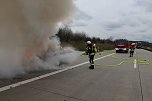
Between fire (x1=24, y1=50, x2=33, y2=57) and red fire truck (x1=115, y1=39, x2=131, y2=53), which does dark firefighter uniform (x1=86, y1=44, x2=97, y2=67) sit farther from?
red fire truck (x1=115, y1=39, x2=131, y2=53)

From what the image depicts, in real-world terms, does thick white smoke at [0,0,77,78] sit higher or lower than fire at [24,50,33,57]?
higher

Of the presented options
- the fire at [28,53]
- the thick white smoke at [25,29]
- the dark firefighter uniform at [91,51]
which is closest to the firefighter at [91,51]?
the dark firefighter uniform at [91,51]

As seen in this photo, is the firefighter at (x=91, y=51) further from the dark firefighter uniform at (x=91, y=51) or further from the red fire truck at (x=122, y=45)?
the red fire truck at (x=122, y=45)

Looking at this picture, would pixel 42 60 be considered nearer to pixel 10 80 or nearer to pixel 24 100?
pixel 10 80

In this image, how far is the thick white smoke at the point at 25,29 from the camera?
12789 millimetres

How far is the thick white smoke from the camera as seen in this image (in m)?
12.8

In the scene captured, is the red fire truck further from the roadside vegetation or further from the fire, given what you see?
the fire

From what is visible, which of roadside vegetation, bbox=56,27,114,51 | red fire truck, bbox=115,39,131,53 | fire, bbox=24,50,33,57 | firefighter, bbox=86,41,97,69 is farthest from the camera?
red fire truck, bbox=115,39,131,53

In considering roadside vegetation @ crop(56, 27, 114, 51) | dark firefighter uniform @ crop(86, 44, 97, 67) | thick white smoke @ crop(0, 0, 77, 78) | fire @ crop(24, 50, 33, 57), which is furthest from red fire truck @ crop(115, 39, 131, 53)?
fire @ crop(24, 50, 33, 57)

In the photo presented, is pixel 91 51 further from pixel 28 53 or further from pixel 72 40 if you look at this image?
pixel 72 40

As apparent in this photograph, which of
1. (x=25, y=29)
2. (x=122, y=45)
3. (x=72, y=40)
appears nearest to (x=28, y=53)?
(x=25, y=29)

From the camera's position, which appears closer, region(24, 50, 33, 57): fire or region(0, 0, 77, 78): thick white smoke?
region(0, 0, 77, 78): thick white smoke

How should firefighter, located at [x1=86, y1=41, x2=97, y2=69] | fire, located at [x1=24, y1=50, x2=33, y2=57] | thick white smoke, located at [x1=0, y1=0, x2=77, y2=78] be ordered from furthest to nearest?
1. firefighter, located at [x1=86, y1=41, x2=97, y2=69]
2. fire, located at [x1=24, y1=50, x2=33, y2=57]
3. thick white smoke, located at [x1=0, y1=0, x2=77, y2=78]

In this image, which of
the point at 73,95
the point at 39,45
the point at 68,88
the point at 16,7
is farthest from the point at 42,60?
the point at 73,95
